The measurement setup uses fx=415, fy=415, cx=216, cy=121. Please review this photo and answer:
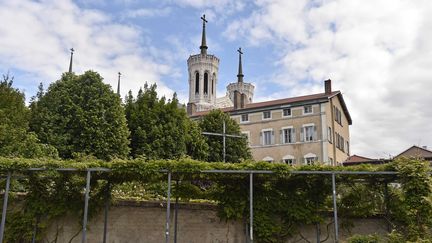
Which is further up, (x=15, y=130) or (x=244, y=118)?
(x=244, y=118)

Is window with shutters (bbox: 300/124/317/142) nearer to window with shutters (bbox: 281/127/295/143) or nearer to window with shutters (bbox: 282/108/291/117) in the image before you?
window with shutters (bbox: 281/127/295/143)

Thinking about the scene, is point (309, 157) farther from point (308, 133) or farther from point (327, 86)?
point (327, 86)

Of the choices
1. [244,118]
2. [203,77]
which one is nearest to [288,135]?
[244,118]

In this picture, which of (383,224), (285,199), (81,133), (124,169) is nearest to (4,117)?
(81,133)

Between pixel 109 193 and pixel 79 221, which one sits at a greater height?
pixel 109 193

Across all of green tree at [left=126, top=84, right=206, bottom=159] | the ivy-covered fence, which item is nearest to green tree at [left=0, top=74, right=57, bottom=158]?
the ivy-covered fence

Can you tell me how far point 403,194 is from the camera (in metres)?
11.2

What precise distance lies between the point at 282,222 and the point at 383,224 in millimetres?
3102

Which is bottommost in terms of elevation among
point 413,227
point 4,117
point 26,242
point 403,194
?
point 26,242

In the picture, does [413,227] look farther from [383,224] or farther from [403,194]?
[383,224]

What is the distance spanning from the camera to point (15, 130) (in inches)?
608

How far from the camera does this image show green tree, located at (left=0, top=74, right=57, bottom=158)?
49.3 feet

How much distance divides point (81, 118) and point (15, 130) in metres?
5.63

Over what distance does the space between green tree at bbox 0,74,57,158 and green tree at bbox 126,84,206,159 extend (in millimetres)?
7677
